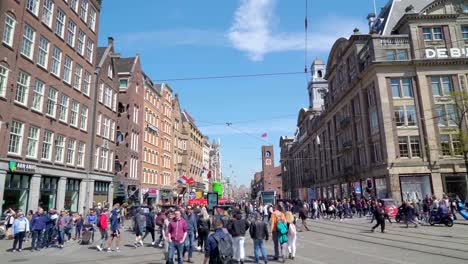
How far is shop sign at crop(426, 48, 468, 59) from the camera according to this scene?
38.7 meters

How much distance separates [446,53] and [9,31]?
4154cm

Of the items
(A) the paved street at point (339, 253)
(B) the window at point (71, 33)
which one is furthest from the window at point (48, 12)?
(A) the paved street at point (339, 253)

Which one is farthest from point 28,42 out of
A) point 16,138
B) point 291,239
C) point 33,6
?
point 291,239

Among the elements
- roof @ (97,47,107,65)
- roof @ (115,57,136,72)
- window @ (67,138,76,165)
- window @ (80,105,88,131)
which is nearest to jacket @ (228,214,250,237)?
window @ (67,138,76,165)

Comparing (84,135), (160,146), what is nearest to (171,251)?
(84,135)

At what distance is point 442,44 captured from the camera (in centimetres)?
3944

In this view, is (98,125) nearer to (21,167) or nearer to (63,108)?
(63,108)

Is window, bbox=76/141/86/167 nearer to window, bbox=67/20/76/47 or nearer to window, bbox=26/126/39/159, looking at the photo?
window, bbox=26/126/39/159

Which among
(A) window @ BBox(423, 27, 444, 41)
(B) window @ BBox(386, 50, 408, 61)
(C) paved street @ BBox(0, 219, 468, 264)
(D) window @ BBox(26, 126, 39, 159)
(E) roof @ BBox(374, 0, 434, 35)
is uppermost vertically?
(E) roof @ BBox(374, 0, 434, 35)

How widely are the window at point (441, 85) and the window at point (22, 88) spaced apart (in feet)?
129

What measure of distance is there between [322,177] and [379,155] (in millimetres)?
29054

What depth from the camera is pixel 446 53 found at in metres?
38.8

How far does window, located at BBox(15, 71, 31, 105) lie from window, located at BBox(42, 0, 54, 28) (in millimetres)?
5091

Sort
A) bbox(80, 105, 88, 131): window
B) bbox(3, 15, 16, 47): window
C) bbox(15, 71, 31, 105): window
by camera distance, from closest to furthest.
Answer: bbox(3, 15, 16, 47): window < bbox(15, 71, 31, 105): window < bbox(80, 105, 88, 131): window
